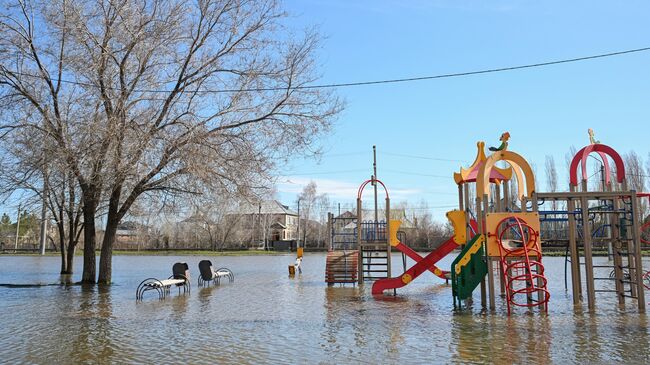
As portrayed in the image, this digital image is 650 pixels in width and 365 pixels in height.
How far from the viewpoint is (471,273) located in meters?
11.8

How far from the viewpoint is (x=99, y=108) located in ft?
50.1

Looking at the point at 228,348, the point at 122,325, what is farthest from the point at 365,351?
the point at 122,325

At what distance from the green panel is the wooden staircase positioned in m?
6.33

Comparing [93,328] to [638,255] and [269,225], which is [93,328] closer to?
[638,255]

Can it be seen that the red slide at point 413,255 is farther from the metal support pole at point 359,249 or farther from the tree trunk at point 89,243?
the tree trunk at point 89,243

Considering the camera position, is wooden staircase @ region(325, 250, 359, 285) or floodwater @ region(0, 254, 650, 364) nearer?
floodwater @ region(0, 254, 650, 364)

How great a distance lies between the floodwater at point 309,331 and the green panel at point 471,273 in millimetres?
494

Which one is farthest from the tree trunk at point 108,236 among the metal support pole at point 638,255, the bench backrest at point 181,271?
the metal support pole at point 638,255

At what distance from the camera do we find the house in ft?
221

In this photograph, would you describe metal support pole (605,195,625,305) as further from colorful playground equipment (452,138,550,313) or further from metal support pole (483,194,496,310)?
metal support pole (483,194,496,310)

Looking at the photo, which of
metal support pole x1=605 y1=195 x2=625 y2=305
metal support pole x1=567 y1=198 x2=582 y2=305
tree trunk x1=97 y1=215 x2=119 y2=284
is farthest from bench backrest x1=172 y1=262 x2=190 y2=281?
metal support pole x1=605 y1=195 x2=625 y2=305

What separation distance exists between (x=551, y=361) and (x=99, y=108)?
13995 millimetres

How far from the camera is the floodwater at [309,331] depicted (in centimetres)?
686

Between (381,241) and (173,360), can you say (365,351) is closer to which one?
(173,360)
